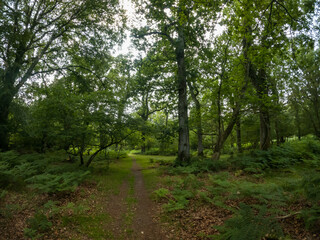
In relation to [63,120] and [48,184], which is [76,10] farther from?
[48,184]

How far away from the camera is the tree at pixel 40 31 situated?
966cm

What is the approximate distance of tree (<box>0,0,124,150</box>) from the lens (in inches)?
A: 380

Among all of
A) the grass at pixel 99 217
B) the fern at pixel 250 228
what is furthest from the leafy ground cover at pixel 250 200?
the grass at pixel 99 217

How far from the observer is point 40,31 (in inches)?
494

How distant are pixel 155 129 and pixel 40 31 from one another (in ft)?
35.3

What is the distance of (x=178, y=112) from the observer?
13.1 m

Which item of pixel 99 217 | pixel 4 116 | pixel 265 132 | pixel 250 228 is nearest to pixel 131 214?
pixel 99 217

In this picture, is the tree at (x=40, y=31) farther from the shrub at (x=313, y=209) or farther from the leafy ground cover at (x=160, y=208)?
the shrub at (x=313, y=209)

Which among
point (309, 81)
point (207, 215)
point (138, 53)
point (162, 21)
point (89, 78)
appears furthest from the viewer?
point (309, 81)

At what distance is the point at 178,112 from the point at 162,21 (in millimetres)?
6362

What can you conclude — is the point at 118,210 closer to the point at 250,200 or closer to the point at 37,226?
the point at 37,226

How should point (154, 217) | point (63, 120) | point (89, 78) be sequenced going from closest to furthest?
1. point (154, 217)
2. point (63, 120)
3. point (89, 78)

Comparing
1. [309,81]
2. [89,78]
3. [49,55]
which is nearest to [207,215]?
[89,78]

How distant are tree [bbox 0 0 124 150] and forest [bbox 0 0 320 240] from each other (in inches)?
3.6
